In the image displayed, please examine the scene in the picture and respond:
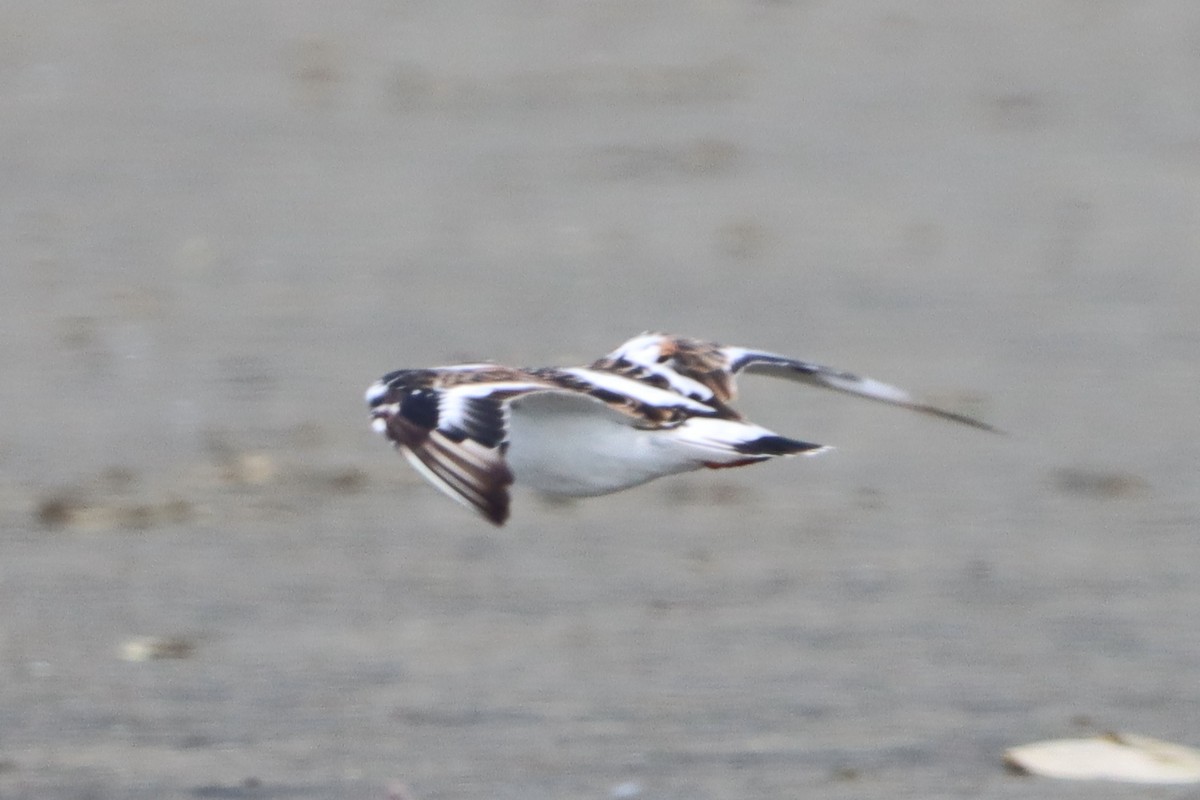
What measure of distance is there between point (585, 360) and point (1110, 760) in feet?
11.3

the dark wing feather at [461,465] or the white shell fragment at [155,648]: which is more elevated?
the dark wing feather at [461,465]

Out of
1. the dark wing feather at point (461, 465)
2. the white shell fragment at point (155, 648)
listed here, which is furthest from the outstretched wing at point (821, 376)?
the white shell fragment at point (155, 648)

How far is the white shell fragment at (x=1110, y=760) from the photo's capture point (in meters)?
5.50

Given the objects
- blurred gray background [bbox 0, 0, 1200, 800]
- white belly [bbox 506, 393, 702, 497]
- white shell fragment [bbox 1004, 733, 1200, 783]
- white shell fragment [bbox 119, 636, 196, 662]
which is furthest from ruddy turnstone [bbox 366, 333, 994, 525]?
white shell fragment [bbox 119, 636, 196, 662]

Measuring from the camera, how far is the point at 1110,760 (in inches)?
218

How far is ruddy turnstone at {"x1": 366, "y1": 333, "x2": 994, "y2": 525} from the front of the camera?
5062mm

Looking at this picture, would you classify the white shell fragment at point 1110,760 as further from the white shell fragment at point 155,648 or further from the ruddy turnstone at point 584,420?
the white shell fragment at point 155,648

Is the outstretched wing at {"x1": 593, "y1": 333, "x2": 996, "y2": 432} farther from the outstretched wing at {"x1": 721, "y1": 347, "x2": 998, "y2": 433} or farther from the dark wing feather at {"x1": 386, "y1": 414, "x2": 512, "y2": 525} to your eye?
the dark wing feather at {"x1": 386, "y1": 414, "x2": 512, "y2": 525}

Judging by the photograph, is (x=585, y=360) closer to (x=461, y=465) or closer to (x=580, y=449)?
(x=580, y=449)

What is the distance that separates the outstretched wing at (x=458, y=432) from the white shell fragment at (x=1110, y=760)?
1.42 m

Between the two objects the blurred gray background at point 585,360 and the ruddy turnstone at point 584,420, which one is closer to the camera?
the ruddy turnstone at point 584,420

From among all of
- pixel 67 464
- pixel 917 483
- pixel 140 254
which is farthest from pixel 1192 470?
pixel 140 254

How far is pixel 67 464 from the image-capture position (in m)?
7.82

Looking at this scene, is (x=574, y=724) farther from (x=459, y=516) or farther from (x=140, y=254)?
(x=140, y=254)
